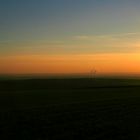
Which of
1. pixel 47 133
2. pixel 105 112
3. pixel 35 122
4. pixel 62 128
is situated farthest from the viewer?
pixel 105 112

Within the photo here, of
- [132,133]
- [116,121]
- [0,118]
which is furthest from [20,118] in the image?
[132,133]

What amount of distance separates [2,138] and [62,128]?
3.88 meters

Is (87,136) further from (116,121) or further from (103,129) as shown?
(116,121)

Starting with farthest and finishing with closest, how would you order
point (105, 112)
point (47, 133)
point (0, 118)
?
point (105, 112)
point (0, 118)
point (47, 133)

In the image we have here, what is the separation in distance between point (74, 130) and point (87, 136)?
143 cm

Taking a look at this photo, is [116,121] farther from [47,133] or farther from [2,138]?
[2,138]

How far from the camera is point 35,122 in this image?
74.3 ft

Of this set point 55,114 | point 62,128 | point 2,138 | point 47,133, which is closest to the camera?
point 2,138

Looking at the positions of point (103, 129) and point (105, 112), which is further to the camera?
point (105, 112)

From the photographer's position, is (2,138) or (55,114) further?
(55,114)

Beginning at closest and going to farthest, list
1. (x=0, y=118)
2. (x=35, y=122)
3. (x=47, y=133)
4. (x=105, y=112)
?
(x=47, y=133)
(x=35, y=122)
(x=0, y=118)
(x=105, y=112)

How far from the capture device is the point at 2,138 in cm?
1805

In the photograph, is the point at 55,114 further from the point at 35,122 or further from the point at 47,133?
the point at 47,133

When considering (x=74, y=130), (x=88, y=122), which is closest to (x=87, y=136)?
(x=74, y=130)
